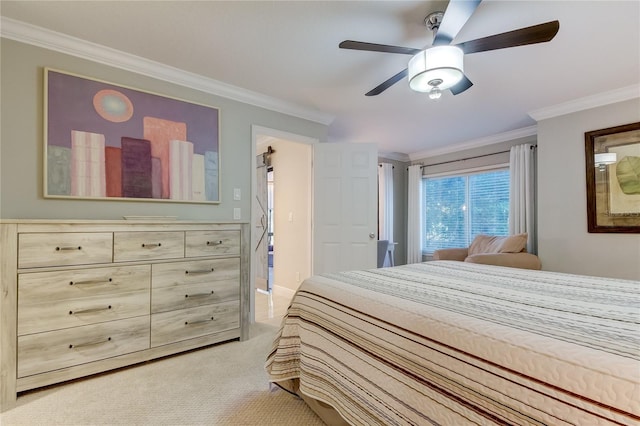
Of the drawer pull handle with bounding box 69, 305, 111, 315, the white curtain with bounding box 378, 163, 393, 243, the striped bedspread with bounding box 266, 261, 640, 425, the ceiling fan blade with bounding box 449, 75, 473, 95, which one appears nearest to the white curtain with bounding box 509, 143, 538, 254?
the white curtain with bounding box 378, 163, 393, 243

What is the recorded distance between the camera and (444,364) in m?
0.84

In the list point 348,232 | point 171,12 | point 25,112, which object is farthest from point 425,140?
point 25,112

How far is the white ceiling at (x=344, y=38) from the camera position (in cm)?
178

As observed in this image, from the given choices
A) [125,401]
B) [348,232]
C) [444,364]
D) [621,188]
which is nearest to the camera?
[444,364]

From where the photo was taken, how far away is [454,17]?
1497 mm

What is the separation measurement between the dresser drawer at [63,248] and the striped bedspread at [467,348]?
135 cm

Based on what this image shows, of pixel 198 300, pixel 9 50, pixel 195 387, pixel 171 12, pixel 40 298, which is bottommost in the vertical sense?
pixel 195 387

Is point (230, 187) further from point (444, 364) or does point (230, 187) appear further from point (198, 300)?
point (444, 364)

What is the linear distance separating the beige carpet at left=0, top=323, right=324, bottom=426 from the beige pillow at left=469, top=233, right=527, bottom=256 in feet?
10.3

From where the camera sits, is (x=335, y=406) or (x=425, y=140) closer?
(x=335, y=406)

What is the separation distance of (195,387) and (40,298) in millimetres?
1060

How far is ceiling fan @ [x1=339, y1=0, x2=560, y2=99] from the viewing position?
147cm

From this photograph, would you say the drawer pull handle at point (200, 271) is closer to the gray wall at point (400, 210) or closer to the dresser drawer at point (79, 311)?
the dresser drawer at point (79, 311)

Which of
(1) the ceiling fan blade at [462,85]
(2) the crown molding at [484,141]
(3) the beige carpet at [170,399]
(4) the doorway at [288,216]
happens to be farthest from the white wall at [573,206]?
(3) the beige carpet at [170,399]
